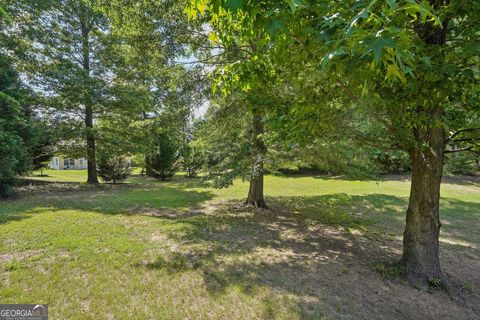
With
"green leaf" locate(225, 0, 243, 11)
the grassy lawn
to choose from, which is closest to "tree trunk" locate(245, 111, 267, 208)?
the grassy lawn

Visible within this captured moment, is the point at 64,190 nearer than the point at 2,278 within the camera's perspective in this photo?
No

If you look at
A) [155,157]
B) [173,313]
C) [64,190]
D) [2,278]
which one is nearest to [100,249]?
[2,278]

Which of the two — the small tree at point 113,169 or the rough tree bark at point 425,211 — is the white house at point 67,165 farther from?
the rough tree bark at point 425,211

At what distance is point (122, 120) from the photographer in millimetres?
12656

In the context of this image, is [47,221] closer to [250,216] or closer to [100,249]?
[100,249]

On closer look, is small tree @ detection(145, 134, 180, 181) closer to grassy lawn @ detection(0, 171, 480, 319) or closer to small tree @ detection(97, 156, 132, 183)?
small tree @ detection(97, 156, 132, 183)

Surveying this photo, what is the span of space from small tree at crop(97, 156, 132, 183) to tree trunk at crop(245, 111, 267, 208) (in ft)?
31.1

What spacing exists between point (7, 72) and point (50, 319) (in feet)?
31.8

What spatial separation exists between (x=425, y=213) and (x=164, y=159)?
15098 mm

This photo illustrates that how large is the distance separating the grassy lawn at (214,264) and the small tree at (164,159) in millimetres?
8660

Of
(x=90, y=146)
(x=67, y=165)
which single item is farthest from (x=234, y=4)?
(x=67, y=165)

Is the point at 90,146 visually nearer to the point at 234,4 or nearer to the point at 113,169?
the point at 113,169

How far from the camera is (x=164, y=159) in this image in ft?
53.4

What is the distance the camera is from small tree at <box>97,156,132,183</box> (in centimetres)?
1377
